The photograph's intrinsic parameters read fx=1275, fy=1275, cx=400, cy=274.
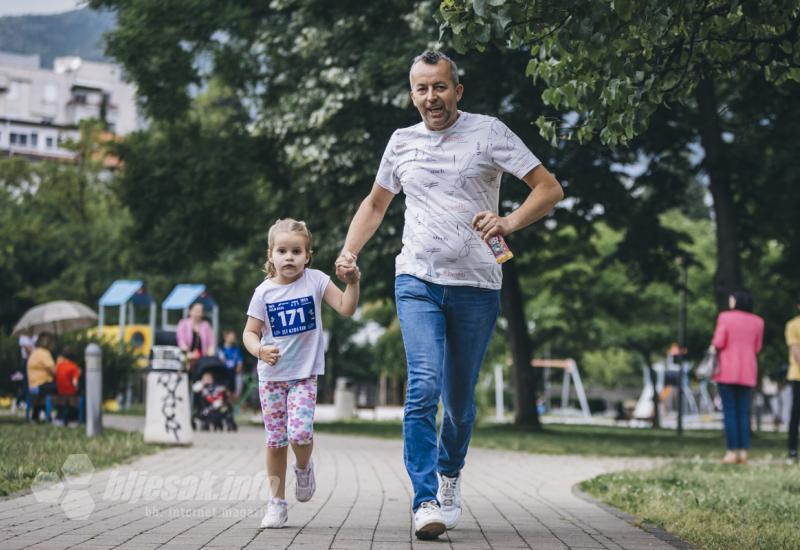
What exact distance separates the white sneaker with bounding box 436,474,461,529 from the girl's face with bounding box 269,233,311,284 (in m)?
1.29

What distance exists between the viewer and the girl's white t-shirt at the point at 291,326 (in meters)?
6.49

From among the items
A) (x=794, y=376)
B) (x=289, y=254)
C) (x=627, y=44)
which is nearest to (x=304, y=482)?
(x=289, y=254)

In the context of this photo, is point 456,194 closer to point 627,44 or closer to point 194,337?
point 627,44

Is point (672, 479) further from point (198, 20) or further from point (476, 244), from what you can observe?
point (198, 20)

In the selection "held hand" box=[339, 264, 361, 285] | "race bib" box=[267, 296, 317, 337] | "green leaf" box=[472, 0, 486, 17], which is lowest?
"race bib" box=[267, 296, 317, 337]

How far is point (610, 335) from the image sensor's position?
131 feet

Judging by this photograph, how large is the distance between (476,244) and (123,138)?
21003 mm

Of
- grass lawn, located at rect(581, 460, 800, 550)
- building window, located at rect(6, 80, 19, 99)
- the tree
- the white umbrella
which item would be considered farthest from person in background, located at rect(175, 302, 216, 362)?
building window, located at rect(6, 80, 19, 99)

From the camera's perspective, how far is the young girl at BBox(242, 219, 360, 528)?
21.3 feet

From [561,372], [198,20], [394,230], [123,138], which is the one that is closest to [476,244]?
[394,230]

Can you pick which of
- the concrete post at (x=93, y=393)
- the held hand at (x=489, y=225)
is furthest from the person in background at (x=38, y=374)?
the held hand at (x=489, y=225)

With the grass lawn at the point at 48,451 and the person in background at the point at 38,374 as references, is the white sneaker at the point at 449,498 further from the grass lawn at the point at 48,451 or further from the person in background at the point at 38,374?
the person in background at the point at 38,374

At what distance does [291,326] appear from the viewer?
21.3 feet

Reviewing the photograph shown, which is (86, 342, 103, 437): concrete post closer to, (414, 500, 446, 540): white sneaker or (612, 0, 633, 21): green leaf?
(414, 500, 446, 540): white sneaker
